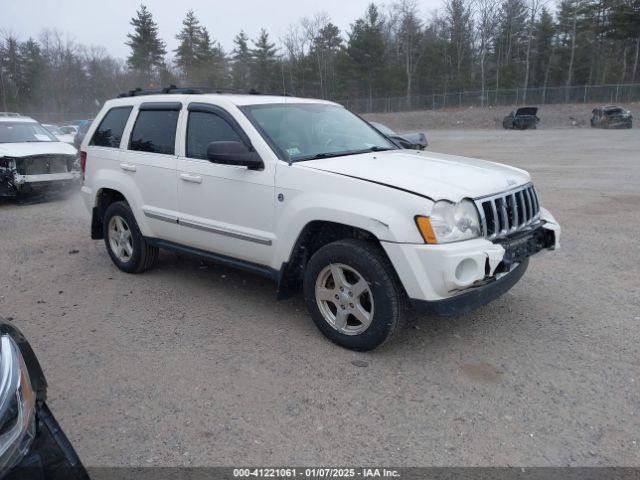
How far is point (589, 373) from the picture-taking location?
3.54 meters

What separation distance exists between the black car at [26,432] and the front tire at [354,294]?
2.09 metres

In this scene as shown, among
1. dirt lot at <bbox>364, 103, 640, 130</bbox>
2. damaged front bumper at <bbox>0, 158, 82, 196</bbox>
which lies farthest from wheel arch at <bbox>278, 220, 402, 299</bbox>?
dirt lot at <bbox>364, 103, 640, 130</bbox>

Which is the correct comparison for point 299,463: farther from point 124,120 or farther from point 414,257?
point 124,120

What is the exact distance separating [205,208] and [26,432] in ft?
9.50

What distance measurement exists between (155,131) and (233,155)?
1.56 meters

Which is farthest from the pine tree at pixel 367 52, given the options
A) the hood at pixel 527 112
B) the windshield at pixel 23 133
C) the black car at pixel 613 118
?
the windshield at pixel 23 133

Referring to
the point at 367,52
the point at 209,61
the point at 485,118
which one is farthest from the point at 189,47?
the point at 485,118

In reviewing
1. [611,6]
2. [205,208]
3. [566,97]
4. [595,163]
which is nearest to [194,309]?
[205,208]

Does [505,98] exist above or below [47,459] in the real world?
below

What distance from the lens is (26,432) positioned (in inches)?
76.5

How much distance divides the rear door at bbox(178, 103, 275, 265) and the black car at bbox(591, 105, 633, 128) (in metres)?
37.9

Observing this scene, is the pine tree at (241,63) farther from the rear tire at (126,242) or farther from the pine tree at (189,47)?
the rear tire at (126,242)

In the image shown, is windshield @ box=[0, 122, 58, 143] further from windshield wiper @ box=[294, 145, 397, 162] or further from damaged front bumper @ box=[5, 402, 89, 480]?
damaged front bumper @ box=[5, 402, 89, 480]

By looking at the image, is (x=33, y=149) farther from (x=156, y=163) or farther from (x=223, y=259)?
(x=223, y=259)
